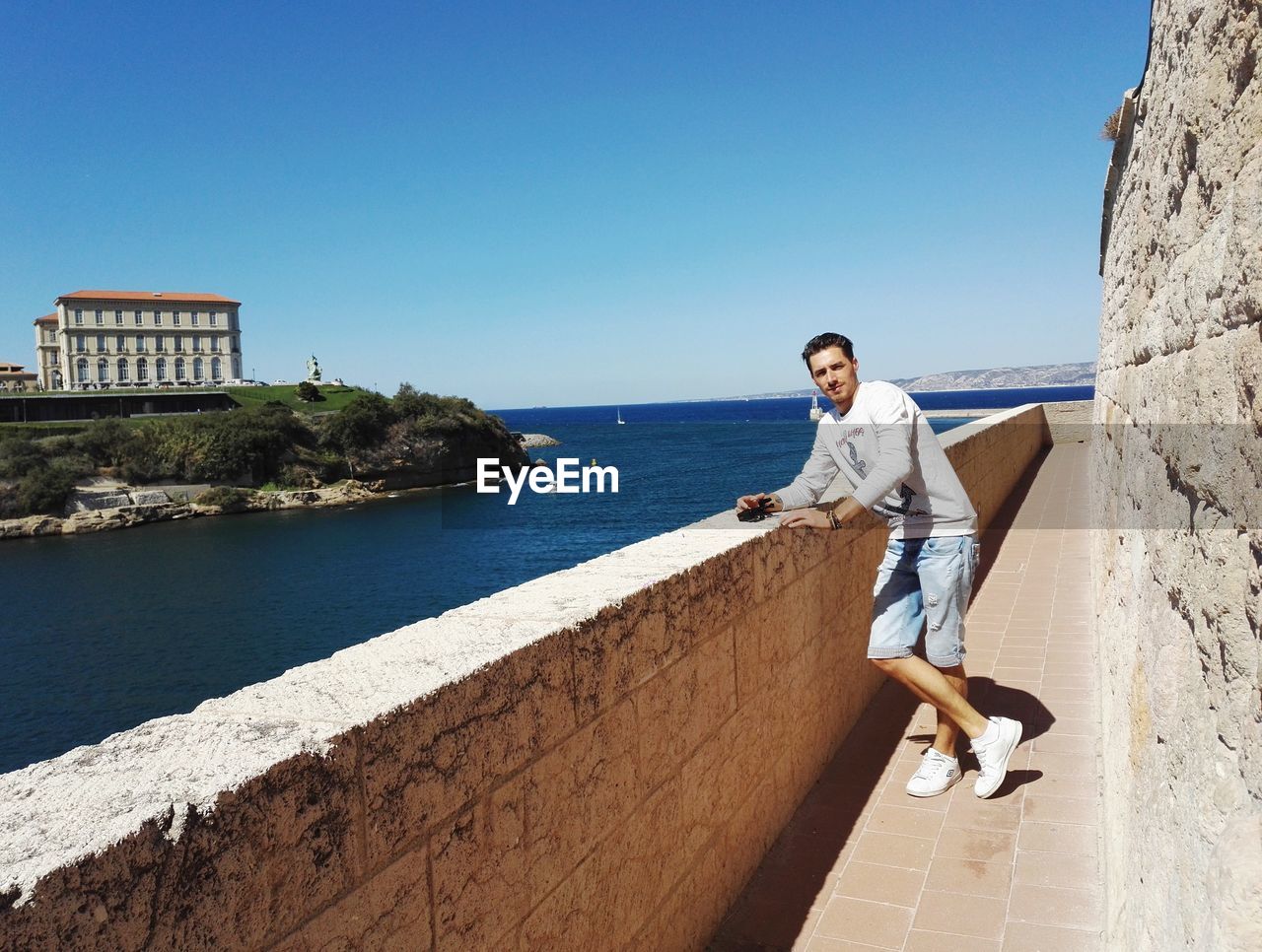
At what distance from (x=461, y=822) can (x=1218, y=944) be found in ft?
3.96

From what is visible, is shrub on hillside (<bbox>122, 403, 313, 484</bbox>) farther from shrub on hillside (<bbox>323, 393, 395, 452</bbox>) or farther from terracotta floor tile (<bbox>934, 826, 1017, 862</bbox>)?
terracotta floor tile (<bbox>934, 826, 1017, 862</bbox>)

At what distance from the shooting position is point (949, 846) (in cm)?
329

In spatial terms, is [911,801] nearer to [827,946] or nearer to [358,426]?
[827,946]

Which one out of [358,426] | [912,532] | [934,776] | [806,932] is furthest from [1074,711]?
[358,426]

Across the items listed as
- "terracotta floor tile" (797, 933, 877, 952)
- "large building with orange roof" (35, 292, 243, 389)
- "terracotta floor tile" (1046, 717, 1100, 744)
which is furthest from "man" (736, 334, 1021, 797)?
"large building with orange roof" (35, 292, 243, 389)

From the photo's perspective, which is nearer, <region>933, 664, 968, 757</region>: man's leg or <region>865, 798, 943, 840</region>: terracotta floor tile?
<region>865, 798, 943, 840</region>: terracotta floor tile

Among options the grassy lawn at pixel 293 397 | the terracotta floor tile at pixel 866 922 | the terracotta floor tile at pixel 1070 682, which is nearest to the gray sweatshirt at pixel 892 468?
the terracotta floor tile at pixel 866 922

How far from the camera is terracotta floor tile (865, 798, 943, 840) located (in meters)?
3.41

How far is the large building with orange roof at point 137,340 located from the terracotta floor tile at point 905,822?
10588 centimetres

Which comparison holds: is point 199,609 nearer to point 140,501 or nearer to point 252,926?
point 140,501

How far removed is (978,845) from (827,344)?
1924 millimetres

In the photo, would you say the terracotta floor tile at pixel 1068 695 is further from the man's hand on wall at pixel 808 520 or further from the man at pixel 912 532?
the man's hand on wall at pixel 808 520

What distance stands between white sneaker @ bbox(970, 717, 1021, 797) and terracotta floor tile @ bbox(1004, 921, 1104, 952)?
83 centimetres

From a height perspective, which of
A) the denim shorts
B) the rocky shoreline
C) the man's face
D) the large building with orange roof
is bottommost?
the rocky shoreline
